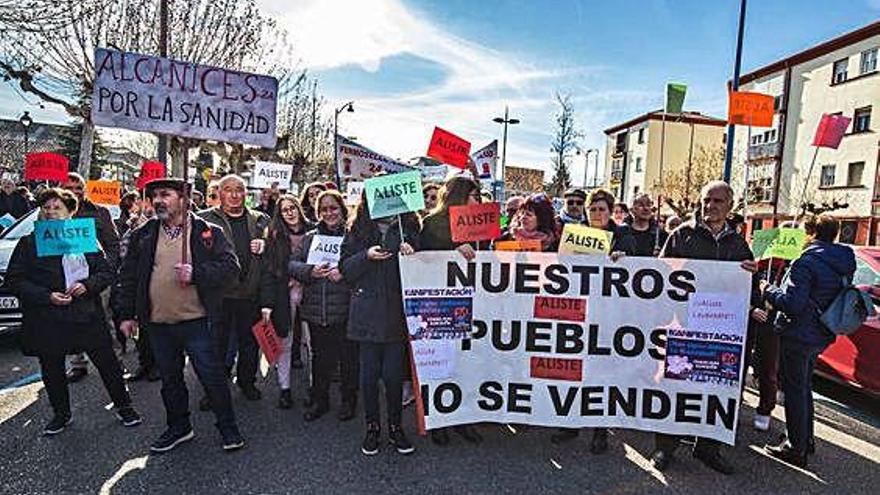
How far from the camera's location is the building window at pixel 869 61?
2734cm

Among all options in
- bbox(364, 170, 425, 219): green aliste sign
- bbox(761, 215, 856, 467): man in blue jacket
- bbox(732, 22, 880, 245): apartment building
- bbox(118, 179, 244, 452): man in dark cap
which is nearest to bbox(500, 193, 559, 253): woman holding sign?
bbox(364, 170, 425, 219): green aliste sign

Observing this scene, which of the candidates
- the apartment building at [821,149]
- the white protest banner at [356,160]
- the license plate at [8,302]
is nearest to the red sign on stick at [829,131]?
the white protest banner at [356,160]

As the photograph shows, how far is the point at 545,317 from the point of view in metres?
4.24

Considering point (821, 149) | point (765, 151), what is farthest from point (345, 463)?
point (765, 151)

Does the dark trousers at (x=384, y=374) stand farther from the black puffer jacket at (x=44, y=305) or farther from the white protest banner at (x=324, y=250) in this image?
the black puffer jacket at (x=44, y=305)

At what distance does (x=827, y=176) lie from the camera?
2938 centimetres

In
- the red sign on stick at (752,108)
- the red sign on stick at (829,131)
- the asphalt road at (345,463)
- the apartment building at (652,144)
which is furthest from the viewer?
the apartment building at (652,144)

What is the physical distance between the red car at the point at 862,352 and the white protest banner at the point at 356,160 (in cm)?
535

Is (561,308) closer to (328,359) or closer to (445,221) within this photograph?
(445,221)

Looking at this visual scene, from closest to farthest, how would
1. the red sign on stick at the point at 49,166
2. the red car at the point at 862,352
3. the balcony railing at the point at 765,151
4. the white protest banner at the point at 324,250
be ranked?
the white protest banner at the point at 324,250
the red car at the point at 862,352
the red sign on stick at the point at 49,166
the balcony railing at the point at 765,151

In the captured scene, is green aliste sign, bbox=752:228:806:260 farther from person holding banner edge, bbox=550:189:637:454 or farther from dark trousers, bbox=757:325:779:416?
person holding banner edge, bbox=550:189:637:454

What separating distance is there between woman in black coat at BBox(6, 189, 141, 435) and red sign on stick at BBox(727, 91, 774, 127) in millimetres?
7763

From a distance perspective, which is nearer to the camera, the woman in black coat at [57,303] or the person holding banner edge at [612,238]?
the woman in black coat at [57,303]

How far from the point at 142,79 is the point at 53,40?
1227 centimetres
